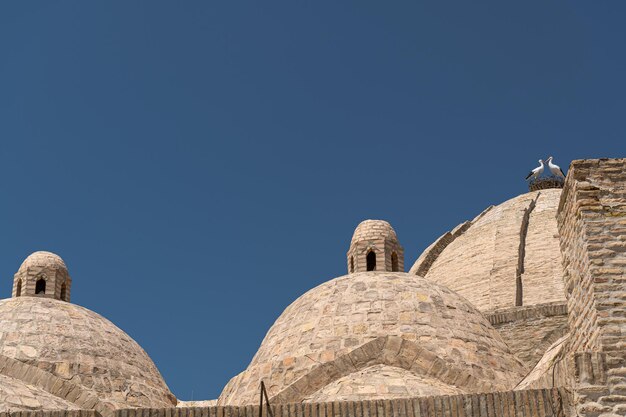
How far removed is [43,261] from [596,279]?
43.9 feet

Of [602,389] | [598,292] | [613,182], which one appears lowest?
[602,389]

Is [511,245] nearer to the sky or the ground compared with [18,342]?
nearer to the sky

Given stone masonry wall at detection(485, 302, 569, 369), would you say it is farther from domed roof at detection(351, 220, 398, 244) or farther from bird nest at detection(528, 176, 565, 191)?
bird nest at detection(528, 176, 565, 191)

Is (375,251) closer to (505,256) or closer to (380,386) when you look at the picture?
(380,386)

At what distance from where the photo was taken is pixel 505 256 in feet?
91.8

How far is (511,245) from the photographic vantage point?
92.7 ft

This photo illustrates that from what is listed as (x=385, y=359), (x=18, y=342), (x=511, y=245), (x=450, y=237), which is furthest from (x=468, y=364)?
(x=450, y=237)

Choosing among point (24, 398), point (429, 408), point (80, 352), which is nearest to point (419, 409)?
point (429, 408)

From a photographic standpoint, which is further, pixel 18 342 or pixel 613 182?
pixel 18 342

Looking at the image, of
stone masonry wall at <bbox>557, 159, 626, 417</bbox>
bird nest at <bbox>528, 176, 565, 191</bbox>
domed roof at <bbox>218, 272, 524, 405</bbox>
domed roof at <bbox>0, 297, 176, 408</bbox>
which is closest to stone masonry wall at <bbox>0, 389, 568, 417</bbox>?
stone masonry wall at <bbox>557, 159, 626, 417</bbox>

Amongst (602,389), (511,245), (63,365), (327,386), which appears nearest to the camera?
(602,389)

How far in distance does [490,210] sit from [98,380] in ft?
47.7

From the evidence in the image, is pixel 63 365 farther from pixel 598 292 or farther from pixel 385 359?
pixel 598 292

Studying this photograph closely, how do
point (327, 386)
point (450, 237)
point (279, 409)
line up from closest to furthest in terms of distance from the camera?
point (279, 409), point (327, 386), point (450, 237)
